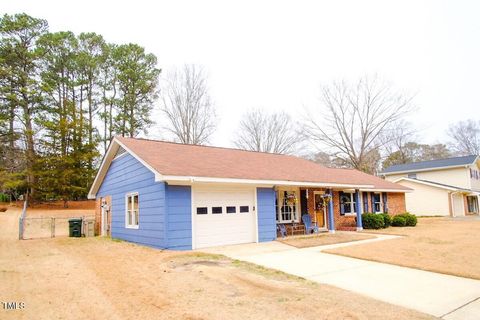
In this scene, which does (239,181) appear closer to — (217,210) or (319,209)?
(217,210)

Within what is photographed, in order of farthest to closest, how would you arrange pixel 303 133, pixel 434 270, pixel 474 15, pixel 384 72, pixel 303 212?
pixel 303 133 < pixel 384 72 < pixel 303 212 < pixel 474 15 < pixel 434 270

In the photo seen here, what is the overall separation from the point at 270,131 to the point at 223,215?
26.4 metres

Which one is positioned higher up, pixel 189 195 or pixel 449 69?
pixel 449 69

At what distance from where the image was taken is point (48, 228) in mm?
21312

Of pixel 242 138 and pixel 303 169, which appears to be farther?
pixel 242 138

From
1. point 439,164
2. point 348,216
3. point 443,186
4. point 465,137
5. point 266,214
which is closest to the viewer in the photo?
point 266,214

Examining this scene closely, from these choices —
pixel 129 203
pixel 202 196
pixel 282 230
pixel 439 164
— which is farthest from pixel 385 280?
pixel 439 164

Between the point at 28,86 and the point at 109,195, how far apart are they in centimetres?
1951

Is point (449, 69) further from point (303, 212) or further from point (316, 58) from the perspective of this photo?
point (303, 212)

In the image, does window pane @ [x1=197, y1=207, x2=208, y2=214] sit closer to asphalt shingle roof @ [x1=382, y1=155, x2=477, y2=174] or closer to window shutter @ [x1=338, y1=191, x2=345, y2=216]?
window shutter @ [x1=338, y1=191, x2=345, y2=216]

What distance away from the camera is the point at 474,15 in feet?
43.4

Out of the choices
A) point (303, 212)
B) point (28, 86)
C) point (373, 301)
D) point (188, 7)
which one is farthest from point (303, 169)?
point (28, 86)

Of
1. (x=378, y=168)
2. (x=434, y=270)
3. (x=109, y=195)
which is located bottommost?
(x=434, y=270)

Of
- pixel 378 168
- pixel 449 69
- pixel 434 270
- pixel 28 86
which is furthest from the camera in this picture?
pixel 378 168
